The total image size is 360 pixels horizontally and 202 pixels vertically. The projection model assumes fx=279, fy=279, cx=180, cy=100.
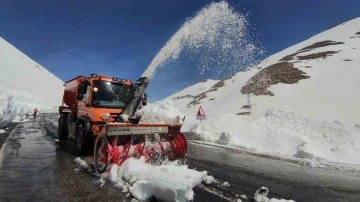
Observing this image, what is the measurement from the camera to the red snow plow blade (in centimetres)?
709

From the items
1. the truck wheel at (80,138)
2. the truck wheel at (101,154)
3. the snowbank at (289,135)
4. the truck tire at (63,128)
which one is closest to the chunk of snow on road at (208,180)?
the truck wheel at (101,154)

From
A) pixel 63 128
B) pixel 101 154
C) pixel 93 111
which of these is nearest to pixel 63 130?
pixel 63 128

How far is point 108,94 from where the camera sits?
1034 centimetres

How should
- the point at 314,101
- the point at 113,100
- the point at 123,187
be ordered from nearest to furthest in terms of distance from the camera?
the point at 123,187 → the point at 113,100 → the point at 314,101

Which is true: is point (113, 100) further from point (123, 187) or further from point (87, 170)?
point (123, 187)

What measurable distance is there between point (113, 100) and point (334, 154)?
866 cm

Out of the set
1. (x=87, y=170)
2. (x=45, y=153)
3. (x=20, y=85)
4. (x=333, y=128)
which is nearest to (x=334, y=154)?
(x=333, y=128)

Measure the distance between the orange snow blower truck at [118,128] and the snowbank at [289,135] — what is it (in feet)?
18.3

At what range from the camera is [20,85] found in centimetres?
11588

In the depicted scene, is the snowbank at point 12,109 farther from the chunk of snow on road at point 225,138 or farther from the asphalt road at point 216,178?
the chunk of snow on road at point 225,138

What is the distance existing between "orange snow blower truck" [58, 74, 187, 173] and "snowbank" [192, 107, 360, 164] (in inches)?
219

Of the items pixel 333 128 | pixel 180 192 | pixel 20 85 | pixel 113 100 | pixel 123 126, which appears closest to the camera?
pixel 180 192

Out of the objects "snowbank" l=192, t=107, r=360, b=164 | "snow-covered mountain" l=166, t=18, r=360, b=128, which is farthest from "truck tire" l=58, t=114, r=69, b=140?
"snow-covered mountain" l=166, t=18, r=360, b=128

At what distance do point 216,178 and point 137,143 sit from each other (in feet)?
8.02
